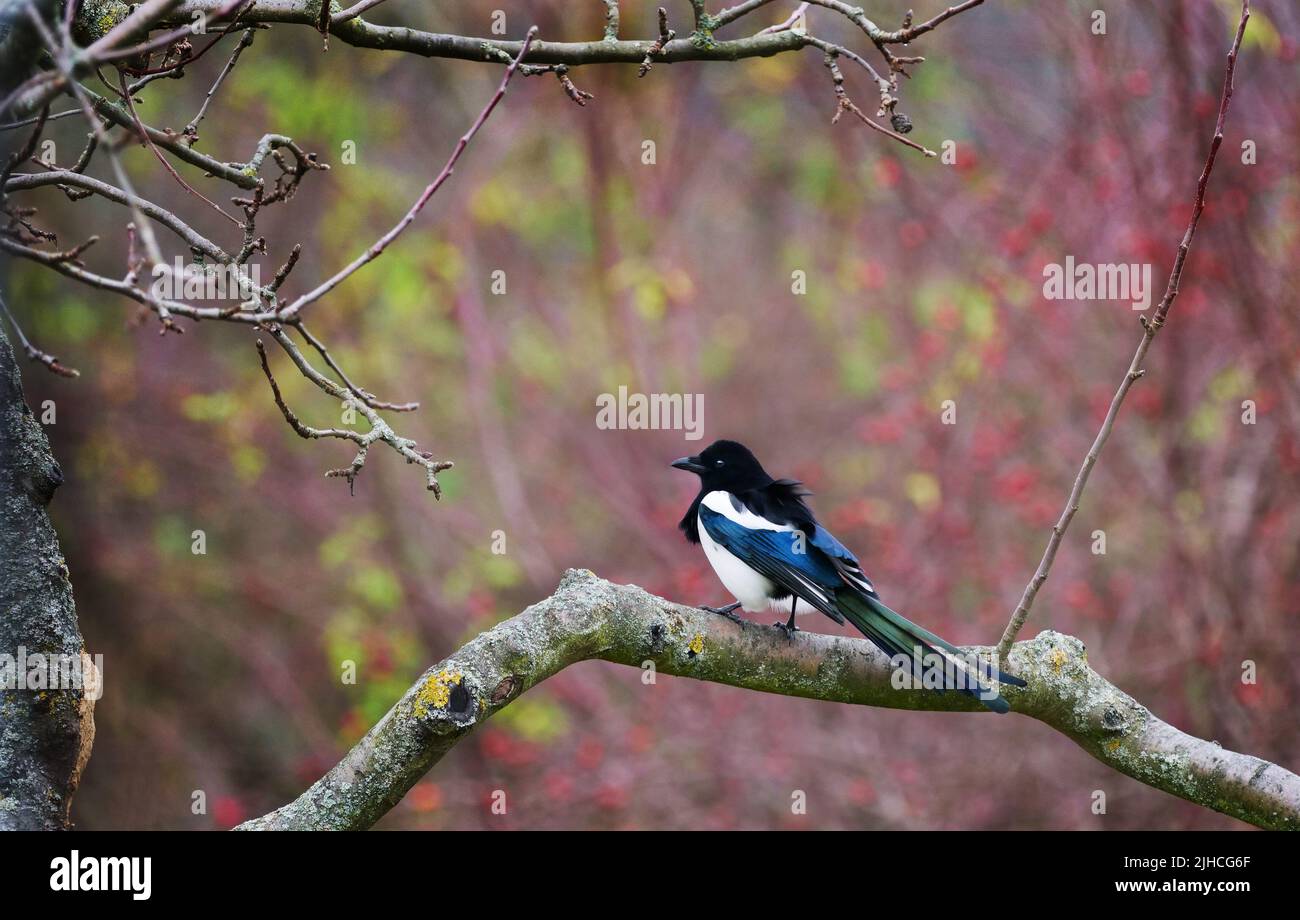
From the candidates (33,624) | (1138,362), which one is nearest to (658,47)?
(1138,362)

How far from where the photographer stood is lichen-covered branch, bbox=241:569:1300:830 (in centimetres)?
265

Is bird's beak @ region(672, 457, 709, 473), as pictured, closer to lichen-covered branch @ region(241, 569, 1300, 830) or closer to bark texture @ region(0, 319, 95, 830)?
lichen-covered branch @ region(241, 569, 1300, 830)

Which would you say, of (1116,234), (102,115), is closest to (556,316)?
(1116,234)

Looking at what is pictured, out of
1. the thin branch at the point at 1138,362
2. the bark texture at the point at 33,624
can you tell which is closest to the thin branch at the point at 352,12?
the bark texture at the point at 33,624

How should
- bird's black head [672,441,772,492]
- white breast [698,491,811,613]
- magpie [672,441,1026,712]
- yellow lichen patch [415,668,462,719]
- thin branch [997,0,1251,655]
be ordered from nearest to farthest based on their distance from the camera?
yellow lichen patch [415,668,462,719], thin branch [997,0,1251,655], magpie [672,441,1026,712], white breast [698,491,811,613], bird's black head [672,441,772,492]

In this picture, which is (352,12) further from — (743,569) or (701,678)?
(743,569)

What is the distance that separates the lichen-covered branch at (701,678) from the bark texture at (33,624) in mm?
553

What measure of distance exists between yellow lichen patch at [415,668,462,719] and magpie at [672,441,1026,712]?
1.04m

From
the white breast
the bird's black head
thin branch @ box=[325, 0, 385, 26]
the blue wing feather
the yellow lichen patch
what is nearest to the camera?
the yellow lichen patch

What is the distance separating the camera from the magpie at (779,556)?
3.57 m

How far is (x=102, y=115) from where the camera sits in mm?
3148

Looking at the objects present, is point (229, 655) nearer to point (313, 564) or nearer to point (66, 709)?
point (313, 564)

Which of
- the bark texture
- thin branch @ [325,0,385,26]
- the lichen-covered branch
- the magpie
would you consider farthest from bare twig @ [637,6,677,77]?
the bark texture

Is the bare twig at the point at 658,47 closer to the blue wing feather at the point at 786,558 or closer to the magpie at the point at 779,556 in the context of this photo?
the magpie at the point at 779,556
